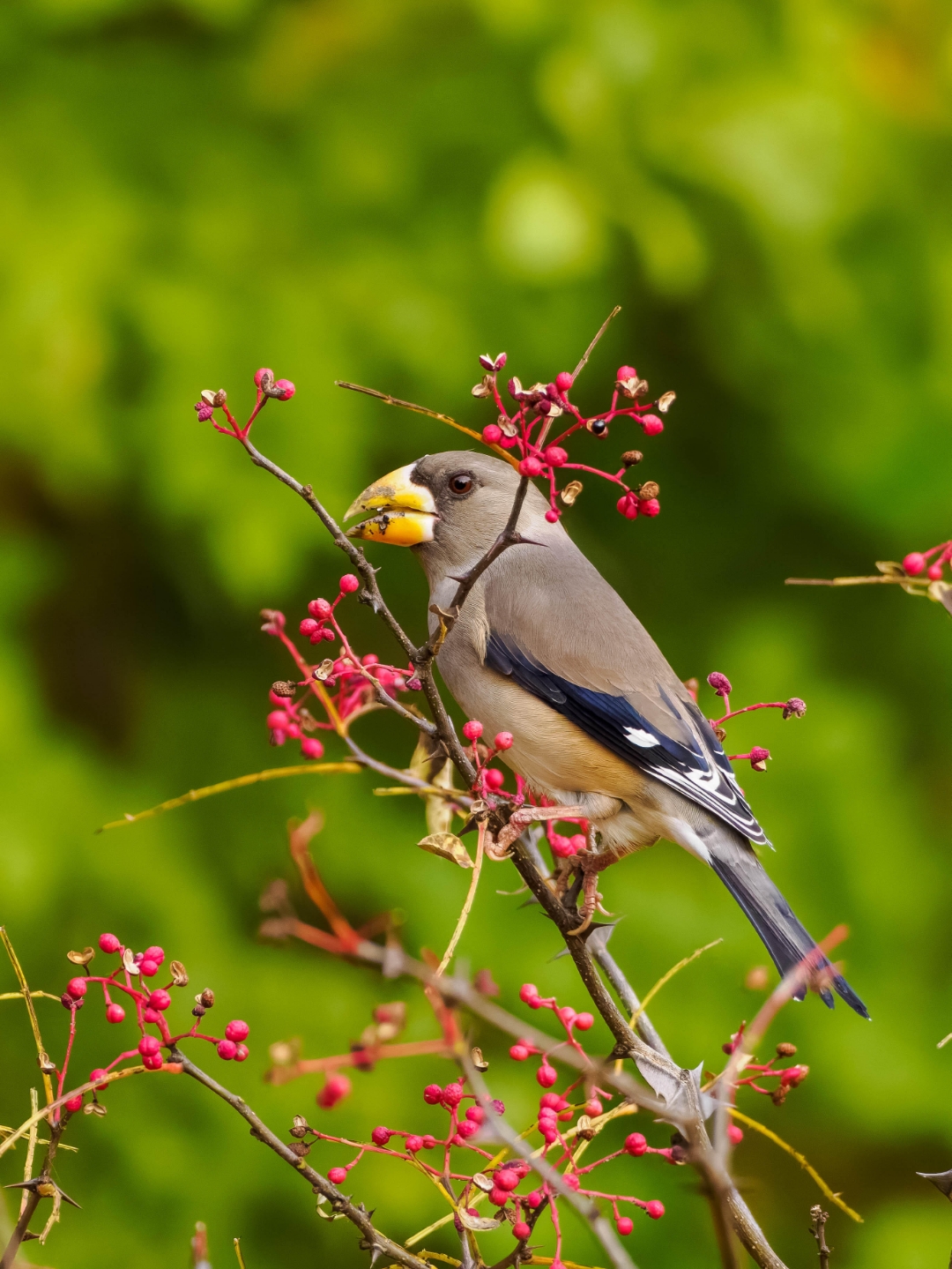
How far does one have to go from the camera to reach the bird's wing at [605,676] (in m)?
2.29

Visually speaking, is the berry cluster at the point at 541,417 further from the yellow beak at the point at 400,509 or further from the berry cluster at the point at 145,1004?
the yellow beak at the point at 400,509

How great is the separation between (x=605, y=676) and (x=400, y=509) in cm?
50

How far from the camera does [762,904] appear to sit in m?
2.19

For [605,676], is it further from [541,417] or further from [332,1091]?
[332,1091]

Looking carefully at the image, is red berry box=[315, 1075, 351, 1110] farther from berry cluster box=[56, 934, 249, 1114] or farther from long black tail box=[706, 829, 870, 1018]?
long black tail box=[706, 829, 870, 1018]

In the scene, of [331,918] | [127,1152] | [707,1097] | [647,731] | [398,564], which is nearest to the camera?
[331,918]

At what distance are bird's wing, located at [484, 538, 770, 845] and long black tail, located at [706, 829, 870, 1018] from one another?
4 centimetres

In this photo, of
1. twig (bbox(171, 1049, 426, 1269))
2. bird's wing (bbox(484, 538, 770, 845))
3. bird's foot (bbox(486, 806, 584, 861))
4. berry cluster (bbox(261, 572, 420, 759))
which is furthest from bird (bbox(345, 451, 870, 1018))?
twig (bbox(171, 1049, 426, 1269))

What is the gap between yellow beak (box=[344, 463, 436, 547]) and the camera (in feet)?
7.86

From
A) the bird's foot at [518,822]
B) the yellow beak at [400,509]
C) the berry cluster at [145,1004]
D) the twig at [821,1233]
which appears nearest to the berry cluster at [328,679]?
the bird's foot at [518,822]

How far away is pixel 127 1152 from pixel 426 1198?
66 centimetres

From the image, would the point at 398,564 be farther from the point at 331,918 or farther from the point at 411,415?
the point at 331,918

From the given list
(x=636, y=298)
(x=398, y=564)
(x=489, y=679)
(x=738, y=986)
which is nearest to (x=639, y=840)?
(x=489, y=679)

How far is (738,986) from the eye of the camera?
2.96 m
